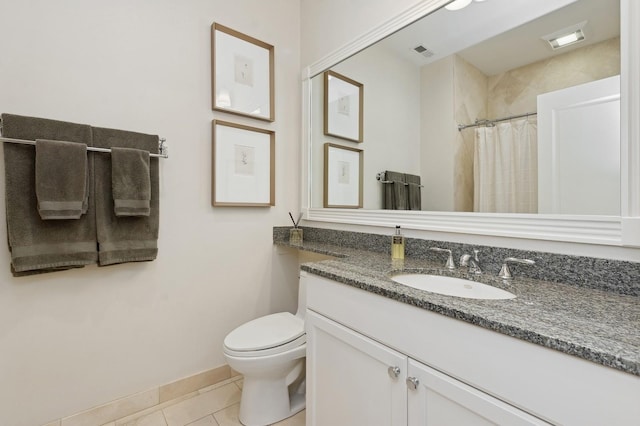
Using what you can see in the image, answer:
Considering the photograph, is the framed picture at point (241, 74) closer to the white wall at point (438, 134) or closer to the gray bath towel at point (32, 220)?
the gray bath towel at point (32, 220)

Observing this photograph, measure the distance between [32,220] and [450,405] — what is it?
5.50 feet

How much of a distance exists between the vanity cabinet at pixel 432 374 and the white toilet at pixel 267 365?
8.4 inches

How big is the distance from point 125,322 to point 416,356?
1428 millimetres

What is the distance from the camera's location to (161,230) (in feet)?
5.28

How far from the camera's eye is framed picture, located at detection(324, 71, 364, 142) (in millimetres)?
1771

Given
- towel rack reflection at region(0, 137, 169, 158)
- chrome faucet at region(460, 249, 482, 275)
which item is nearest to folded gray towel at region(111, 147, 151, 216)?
towel rack reflection at region(0, 137, 169, 158)

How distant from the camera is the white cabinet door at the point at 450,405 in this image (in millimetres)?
680

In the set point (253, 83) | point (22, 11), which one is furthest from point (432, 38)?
point (22, 11)

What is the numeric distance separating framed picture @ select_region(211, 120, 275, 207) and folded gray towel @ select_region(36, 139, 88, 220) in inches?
24.0

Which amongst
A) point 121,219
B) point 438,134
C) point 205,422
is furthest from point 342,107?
point 205,422

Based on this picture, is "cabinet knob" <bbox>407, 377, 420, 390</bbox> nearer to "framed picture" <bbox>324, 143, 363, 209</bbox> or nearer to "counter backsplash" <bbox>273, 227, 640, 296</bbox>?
"counter backsplash" <bbox>273, 227, 640, 296</bbox>

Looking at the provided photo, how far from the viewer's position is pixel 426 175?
143 cm

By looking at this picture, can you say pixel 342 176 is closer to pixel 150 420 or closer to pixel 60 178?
pixel 60 178

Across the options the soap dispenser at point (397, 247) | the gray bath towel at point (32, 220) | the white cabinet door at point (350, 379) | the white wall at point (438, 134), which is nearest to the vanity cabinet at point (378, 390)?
the white cabinet door at point (350, 379)
